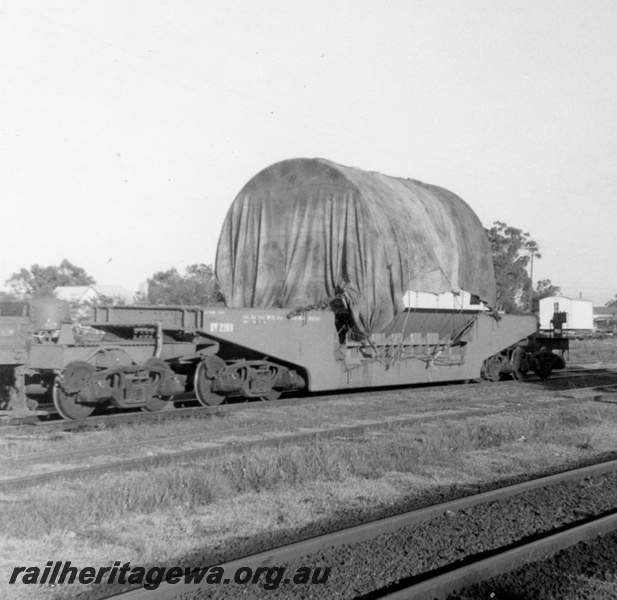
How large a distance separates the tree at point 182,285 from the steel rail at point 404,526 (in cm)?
1850

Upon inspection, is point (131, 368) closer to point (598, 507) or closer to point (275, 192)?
point (275, 192)

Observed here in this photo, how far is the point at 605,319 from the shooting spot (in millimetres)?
102562

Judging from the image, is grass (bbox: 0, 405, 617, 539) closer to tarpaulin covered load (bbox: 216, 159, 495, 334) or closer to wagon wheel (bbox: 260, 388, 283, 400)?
wagon wheel (bbox: 260, 388, 283, 400)

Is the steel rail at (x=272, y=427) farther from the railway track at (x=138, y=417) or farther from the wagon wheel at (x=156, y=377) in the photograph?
the wagon wheel at (x=156, y=377)

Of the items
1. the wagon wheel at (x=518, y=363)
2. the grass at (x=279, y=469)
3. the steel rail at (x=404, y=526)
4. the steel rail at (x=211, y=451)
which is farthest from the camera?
the wagon wheel at (x=518, y=363)

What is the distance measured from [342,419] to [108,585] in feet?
22.8

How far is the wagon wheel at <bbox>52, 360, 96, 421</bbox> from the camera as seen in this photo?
10180mm

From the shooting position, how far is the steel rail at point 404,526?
407cm

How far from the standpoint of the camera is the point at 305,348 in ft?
43.1

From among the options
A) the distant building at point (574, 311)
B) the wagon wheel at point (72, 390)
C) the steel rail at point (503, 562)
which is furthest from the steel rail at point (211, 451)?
the distant building at point (574, 311)

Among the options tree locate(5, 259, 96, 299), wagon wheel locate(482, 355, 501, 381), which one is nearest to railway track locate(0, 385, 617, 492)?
wagon wheel locate(482, 355, 501, 381)

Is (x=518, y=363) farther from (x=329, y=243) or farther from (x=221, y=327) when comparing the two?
(x=221, y=327)

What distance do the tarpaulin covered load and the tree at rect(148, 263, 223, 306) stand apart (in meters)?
9.62

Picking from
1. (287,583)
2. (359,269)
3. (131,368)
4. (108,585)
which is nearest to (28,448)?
(131,368)
